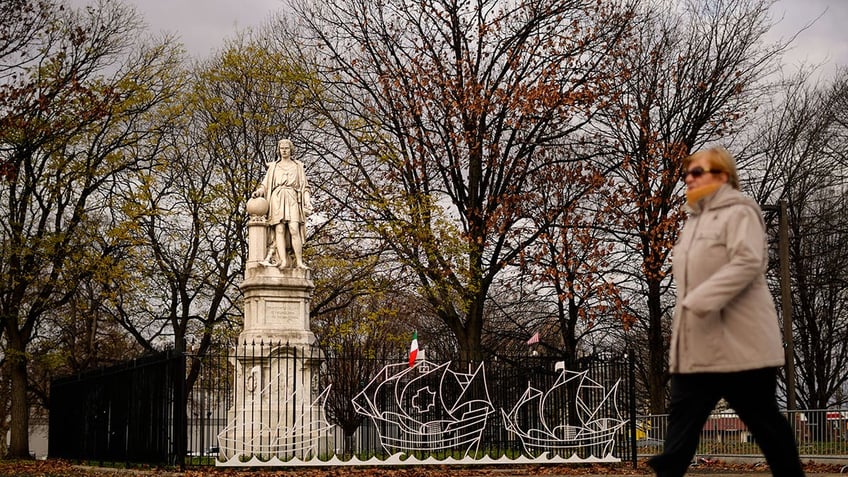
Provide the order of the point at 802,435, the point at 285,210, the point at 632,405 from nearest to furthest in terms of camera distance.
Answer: the point at 632,405, the point at 285,210, the point at 802,435

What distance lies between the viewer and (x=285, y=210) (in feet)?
66.8

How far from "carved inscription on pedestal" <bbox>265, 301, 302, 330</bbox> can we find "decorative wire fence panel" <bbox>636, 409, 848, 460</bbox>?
719 cm

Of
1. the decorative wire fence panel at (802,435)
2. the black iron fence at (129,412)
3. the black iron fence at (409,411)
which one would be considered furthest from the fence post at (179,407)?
the decorative wire fence panel at (802,435)

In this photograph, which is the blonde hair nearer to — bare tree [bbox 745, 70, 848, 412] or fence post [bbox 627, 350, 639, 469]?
fence post [bbox 627, 350, 639, 469]

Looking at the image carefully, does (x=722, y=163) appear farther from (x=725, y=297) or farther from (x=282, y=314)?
(x=282, y=314)

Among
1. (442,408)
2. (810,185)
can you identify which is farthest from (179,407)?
(810,185)

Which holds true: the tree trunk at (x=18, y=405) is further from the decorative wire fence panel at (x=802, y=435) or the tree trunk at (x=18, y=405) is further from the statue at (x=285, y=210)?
the decorative wire fence panel at (x=802, y=435)

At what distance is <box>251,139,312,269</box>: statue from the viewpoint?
2036cm

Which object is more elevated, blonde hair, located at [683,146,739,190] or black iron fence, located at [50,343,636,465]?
blonde hair, located at [683,146,739,190]

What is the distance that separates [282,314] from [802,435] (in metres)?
11.4

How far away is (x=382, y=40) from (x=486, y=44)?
2924mm

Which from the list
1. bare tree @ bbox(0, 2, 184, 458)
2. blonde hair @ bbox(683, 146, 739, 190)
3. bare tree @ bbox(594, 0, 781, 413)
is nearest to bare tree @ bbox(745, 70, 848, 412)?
bare tree @ bbox(594, 0, 781, 413)

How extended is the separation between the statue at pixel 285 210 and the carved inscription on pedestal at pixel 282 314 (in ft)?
2.35

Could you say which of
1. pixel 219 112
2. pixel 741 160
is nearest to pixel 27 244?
pixel 219 112
